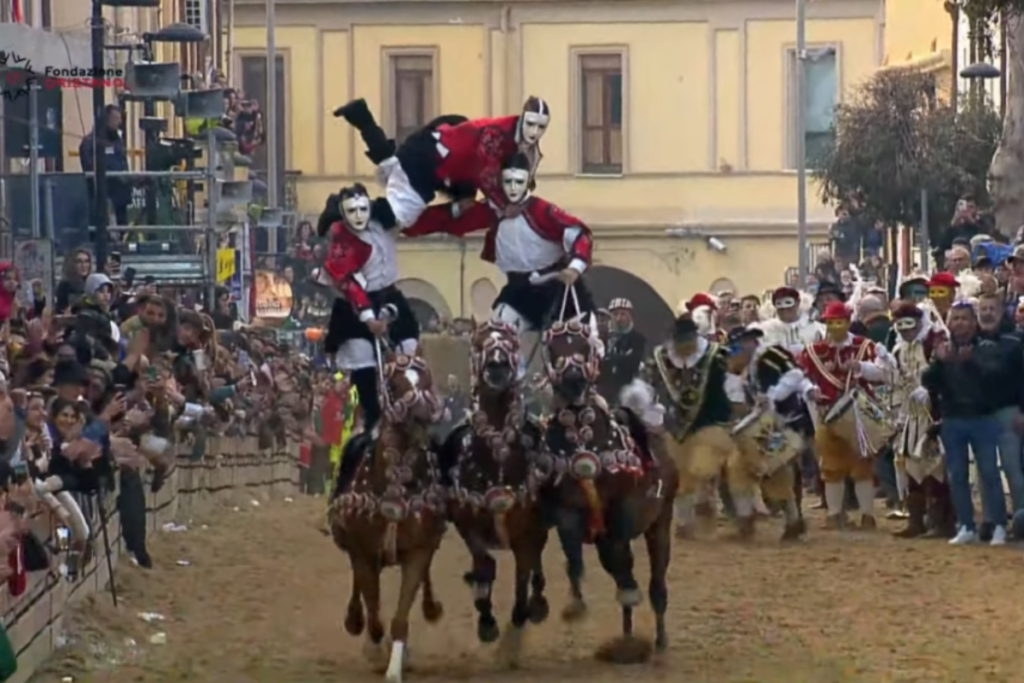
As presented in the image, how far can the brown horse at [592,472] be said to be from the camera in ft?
42.5

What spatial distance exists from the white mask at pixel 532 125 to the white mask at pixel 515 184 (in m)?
0.23

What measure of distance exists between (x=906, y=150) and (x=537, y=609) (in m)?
22.2

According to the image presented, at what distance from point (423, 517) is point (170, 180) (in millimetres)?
14781

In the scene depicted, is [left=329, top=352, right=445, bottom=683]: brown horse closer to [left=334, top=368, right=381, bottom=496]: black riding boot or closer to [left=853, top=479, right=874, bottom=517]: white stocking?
[left=334, top=368, right=381, bottom=496]: black riding boot

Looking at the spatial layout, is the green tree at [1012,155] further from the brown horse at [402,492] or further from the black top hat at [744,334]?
the brown horse at [402,492]

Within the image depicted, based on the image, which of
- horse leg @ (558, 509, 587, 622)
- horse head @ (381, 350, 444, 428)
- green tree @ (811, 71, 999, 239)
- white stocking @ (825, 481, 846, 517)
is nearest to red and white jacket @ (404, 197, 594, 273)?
horse leg @ (558, 509, 587, 622)

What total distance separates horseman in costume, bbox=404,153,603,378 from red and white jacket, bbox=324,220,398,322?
0.62 meters

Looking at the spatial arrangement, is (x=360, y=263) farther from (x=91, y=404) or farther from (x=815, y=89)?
(x=815, y=89)

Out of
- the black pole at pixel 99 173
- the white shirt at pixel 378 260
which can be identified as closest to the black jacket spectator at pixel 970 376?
the white shirt at pixel 378 260

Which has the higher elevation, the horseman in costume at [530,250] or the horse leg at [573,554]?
the horseman in costume at [530,250]

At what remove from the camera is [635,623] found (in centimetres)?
1405

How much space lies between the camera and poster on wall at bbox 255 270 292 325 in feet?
128

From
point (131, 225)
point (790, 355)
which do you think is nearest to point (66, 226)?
point (131, 225)

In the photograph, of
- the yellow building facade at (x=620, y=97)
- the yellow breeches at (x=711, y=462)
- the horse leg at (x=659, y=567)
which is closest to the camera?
the horse leg at (x=659, y=567)
